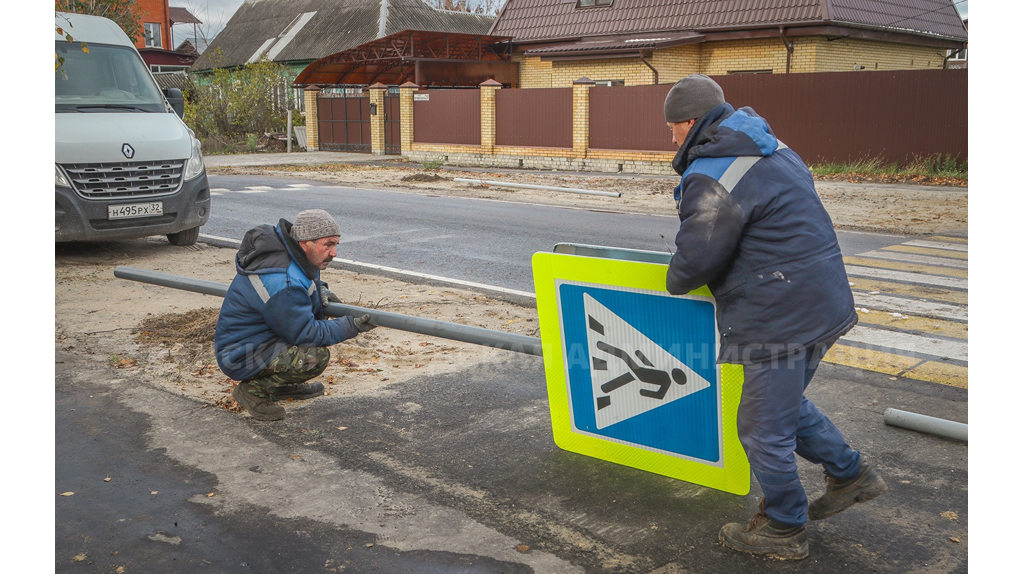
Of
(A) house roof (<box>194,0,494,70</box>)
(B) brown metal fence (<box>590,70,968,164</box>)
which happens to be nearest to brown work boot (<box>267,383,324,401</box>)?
(B) brown metal fence (<box>590,70,968,164</box>)

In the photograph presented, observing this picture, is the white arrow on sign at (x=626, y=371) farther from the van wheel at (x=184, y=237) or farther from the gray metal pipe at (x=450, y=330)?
the van wheel at (x=184, y=237)

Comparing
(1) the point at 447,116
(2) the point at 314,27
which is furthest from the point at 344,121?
(2) the point at 314,27

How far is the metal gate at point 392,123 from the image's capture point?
31484mm

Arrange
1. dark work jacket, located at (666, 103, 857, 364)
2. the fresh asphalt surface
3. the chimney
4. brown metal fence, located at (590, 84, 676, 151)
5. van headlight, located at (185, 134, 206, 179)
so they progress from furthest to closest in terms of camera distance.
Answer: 1. the chimney
2. brown metal fence, located at (590, 84, 676, 151)
3. van headlight, located at (185, 134, 206, 179)
4. the fresh asphalt surface
5. dark work jacket, located at (666, 103, 857, 364)

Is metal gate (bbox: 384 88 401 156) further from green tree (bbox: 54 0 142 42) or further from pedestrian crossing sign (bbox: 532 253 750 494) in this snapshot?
pedestrian crossing sign (bbox: 532 253 750 494)

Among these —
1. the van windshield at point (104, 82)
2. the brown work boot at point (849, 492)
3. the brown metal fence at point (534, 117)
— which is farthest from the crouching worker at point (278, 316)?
the brown metal fence at point (534, 117)

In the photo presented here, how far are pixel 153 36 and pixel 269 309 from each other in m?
66.3

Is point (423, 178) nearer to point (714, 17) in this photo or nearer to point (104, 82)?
point (104, 82)

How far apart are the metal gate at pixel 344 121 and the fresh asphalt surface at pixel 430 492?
2877 cm

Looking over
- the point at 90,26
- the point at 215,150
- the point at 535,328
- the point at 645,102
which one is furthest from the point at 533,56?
the point at 535,328

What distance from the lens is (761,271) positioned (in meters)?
3.15

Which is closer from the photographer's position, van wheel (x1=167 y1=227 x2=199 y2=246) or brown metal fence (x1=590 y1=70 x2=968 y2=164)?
van wheel (x1=167 y1=227 x2=199 y2=246)

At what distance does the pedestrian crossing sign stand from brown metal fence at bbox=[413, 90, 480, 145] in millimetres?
24608

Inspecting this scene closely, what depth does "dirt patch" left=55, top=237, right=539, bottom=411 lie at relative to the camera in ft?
18.4
